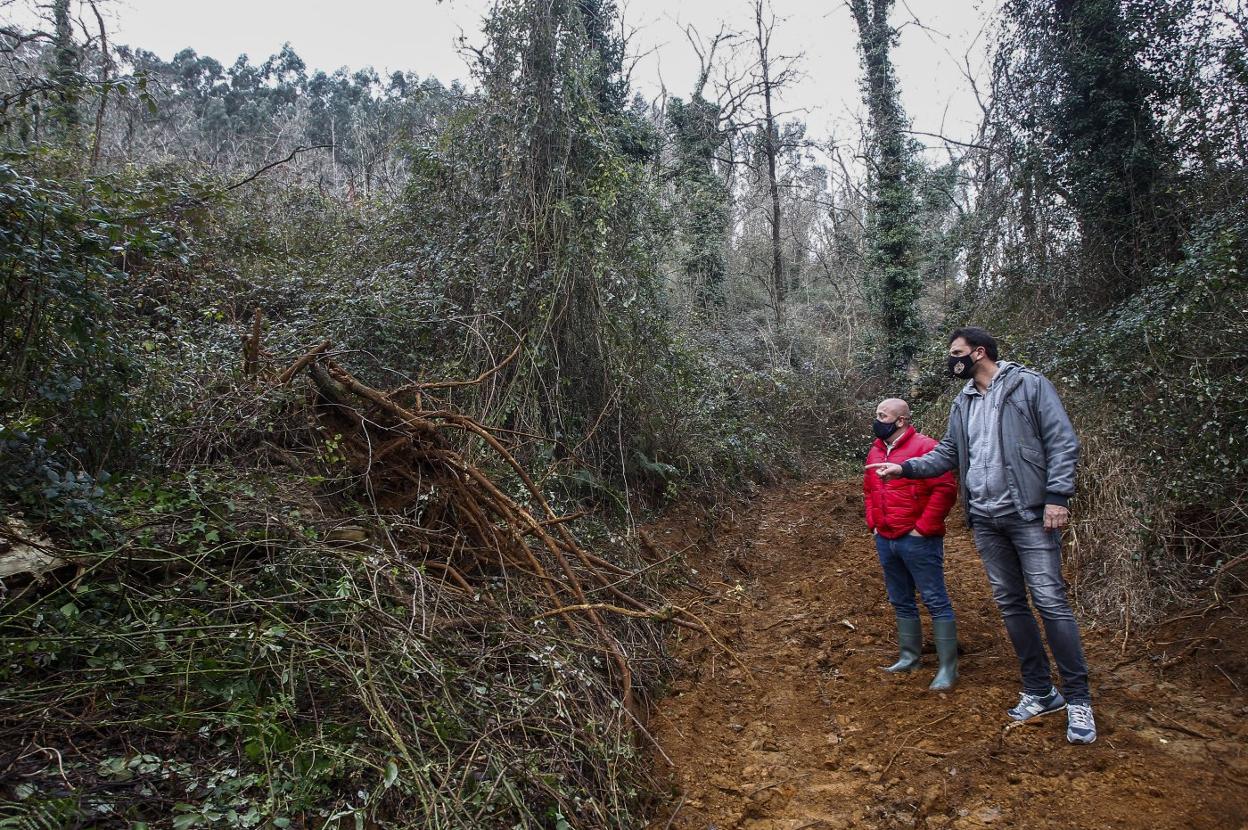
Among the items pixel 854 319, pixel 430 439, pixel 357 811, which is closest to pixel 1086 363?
pixel 430 439

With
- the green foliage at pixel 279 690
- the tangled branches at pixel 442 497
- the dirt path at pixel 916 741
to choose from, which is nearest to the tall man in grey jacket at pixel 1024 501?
the dirt path at pixel 916 741

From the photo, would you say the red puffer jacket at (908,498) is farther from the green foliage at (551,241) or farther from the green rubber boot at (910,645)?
the green foliage at (551,241)

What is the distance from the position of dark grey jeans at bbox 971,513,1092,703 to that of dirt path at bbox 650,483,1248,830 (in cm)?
23

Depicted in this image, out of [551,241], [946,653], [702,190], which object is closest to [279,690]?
[946,653]

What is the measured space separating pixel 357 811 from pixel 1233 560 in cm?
450

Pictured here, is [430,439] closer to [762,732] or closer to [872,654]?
[762,732]

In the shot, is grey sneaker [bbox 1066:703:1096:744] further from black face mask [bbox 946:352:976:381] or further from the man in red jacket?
black face mask [bbox 946:352:976:381]

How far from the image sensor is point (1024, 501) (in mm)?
3064

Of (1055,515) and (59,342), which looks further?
(59,342)

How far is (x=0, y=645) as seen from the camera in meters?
2.35

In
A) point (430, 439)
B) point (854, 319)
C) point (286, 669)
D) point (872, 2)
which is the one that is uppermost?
point (872, 2)

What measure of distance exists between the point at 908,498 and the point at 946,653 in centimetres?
83

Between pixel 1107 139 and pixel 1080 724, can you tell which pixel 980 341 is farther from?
pixel 1107 139

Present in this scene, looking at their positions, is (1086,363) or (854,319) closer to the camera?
(1086,363)
